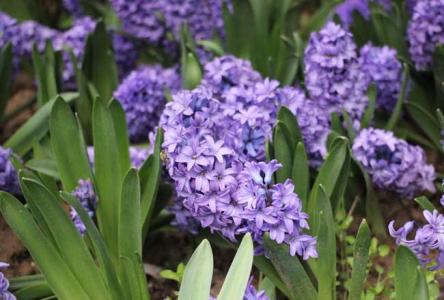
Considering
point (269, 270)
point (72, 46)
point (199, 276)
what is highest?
point (72, 46)

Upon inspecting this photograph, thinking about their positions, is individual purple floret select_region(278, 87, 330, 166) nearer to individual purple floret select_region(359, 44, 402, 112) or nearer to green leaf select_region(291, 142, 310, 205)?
green leaf select_region(291, 142, 310, 205)

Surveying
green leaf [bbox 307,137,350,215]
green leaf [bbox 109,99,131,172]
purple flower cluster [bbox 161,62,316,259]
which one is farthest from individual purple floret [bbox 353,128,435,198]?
green leaf [bbox 109,99,131,172]

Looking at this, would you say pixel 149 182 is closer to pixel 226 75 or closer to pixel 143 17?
pixel 226 75

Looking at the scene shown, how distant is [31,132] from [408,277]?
1768 mm

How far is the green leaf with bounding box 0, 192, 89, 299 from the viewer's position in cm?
216

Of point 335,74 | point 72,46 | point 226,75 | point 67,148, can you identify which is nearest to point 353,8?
point 335,74

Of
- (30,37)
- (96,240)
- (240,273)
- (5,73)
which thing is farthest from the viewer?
(30,37)

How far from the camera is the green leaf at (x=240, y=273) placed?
1.98 meters

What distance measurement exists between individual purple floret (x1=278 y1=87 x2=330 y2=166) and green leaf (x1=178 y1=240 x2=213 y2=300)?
0.75m

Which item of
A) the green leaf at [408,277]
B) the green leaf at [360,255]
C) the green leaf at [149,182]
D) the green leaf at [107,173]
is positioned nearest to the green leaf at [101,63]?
the green leaf at [107,173]

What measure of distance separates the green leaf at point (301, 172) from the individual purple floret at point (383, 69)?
76cm

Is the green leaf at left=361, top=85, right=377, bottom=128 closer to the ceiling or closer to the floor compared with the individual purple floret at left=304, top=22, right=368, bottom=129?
closer to the floor

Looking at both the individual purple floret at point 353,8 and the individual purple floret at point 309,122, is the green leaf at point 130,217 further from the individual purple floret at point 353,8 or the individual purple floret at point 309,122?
the individual purple floret at point 353,8

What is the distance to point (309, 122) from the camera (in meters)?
2.67
